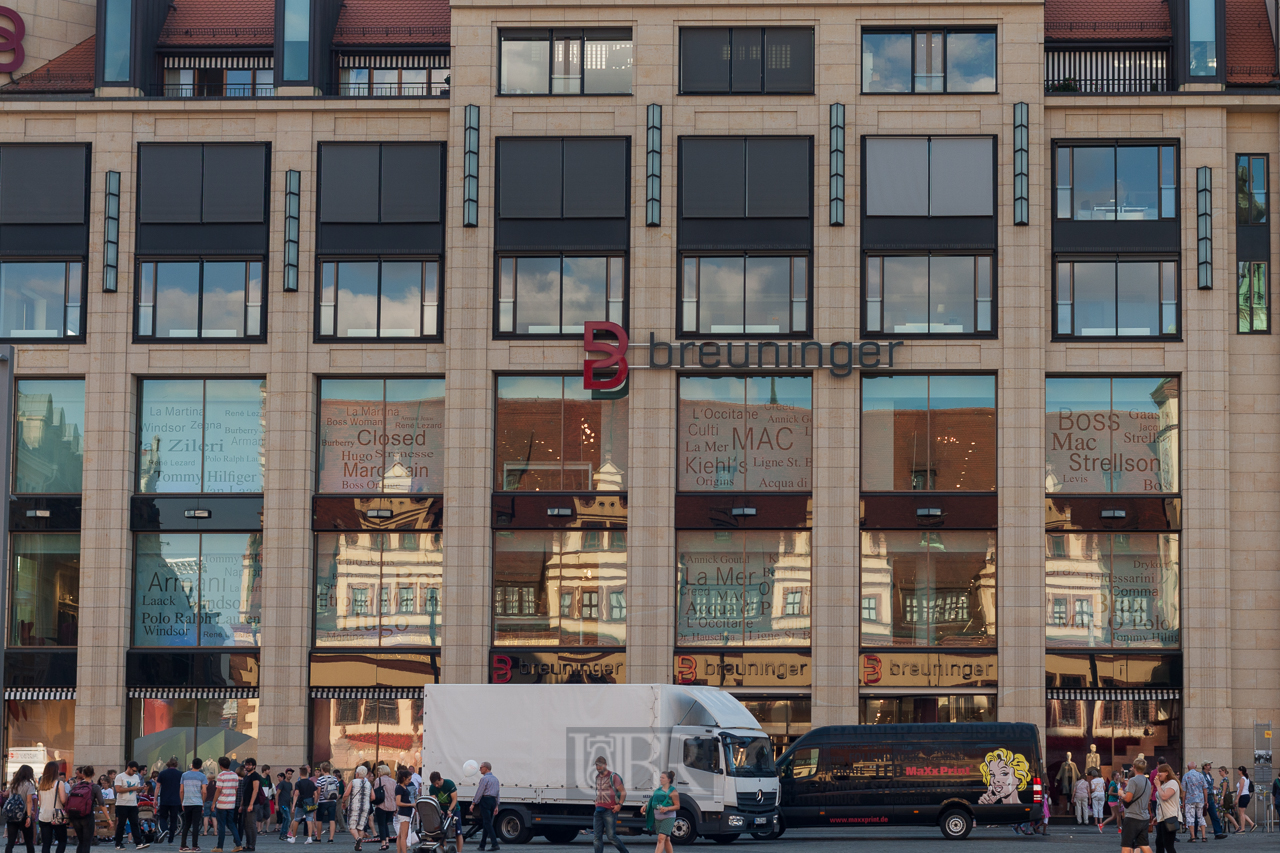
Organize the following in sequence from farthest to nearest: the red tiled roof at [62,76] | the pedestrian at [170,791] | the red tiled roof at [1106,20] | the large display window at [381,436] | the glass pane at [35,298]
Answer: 1. the red tiled roof at [62,76]
2. the red tiled roof at [1106,20]
3. the glass pane at [35,298]
4. the large display window at [381,436]
5. the pedestrian at [170,791]

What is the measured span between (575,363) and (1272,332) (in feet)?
66.1

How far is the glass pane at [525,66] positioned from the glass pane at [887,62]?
944 cm

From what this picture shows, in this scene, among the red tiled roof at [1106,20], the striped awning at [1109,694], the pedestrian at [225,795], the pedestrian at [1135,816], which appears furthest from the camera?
the red tiled roof at [1106,20]

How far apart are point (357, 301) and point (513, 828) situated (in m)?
18.2

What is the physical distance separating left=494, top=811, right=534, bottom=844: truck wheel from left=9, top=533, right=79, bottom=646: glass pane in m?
17.7

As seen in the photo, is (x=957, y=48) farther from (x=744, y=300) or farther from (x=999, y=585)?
(x=999, y=585)

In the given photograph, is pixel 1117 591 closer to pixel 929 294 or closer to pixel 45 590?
pixel 929 294

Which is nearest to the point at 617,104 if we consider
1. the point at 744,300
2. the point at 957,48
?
the point at 744,300

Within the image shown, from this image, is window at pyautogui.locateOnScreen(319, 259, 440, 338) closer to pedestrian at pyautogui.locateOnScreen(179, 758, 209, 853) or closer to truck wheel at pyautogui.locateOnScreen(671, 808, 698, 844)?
pedestrian at pyautogui.locateOnScreen(179, 758, 209, 853)

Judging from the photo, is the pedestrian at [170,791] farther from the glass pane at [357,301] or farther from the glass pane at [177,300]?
the glass pane at [177,300]

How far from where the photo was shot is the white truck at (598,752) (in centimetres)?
3291

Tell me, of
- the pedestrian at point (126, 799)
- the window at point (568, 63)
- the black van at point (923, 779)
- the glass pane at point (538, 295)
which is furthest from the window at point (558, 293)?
the pedestrian at point (126, 799)

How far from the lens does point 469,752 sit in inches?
1337

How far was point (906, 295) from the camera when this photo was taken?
45062mm
